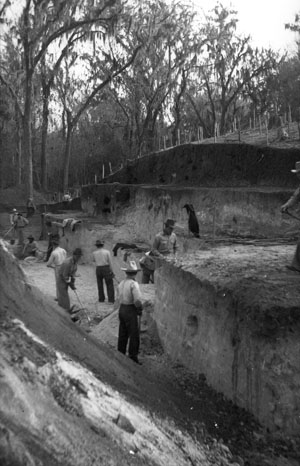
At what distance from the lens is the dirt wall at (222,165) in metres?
15.8

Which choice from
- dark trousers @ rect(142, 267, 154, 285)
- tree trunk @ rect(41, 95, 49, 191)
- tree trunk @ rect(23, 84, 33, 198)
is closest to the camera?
dark trousers @ rect(142, 267, 154, 285)

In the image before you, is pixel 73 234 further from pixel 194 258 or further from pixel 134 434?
pixel 134 434

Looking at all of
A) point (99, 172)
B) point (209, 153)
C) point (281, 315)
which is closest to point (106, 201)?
point (209, 153)

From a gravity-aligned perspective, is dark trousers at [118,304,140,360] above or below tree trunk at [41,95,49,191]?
below

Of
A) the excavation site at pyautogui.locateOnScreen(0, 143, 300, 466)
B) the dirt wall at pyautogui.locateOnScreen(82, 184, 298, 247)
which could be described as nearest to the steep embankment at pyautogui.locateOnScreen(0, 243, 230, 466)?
the excavation site at pyautogui.locateOnScreen(0, 143, 300, 466)

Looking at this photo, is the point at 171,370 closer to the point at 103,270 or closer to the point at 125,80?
the point at 103,270

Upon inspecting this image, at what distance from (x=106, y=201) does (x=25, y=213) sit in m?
6.11

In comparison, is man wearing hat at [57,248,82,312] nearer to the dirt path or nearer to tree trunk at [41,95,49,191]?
the dirt path

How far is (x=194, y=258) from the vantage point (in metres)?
7.97

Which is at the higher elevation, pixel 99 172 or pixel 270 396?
pixel 99 172

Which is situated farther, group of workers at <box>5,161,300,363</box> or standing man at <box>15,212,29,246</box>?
standing man at <box>15,212,29,246</box>

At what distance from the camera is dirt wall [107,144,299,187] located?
15.8 m

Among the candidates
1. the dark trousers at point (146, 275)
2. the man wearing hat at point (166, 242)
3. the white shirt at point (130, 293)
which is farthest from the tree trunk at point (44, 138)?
the white shirt at point (130, 293)

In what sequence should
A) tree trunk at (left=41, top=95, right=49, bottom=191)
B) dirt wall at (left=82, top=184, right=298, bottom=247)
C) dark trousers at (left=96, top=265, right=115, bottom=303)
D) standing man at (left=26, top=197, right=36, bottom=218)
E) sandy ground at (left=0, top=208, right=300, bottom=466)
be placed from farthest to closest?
tree trunk at (left=41, top=95, right=49, bottom=191) < standing man at (left=26, top=197, right=36, bottom=218) < dirt wall at (left=82, top=184, right=298, bottom=247) < dark trousers at (left=96, top=265, right=115, bottom=303) < sandy ground at (left=0, top=208, right=300, bottom=466)
